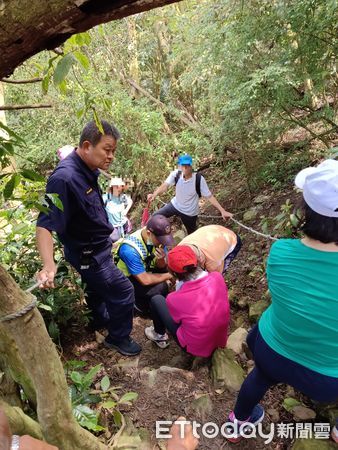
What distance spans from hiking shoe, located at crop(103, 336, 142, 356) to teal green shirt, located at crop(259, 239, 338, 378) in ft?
5.35

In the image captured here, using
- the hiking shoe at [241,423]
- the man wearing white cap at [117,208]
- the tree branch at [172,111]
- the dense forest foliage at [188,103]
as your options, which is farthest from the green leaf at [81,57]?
the tree branch at [172,111]

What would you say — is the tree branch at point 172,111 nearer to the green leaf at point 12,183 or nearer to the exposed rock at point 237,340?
the exposed rock at point 237,340

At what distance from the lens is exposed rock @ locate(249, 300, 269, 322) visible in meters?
3.40

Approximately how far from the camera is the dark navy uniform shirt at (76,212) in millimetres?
2397

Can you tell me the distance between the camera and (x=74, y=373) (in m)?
2.34

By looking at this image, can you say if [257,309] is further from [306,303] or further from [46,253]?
[46,253]

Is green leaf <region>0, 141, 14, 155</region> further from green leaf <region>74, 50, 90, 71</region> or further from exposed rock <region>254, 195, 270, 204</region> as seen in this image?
exposed rock <region>254, 195, 270, 204</region>

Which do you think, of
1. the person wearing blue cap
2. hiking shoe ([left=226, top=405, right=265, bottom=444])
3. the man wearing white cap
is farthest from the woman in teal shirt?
the man wearing white cap

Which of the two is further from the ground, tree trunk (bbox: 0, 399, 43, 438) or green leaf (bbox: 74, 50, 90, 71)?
green leaf (bbox: 74, 50, 90, 71)

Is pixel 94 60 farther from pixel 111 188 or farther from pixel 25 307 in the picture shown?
pixel 25 307

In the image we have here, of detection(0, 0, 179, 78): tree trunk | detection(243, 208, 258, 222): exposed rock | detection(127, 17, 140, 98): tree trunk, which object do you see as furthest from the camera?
detection(127, 17, 140, 98): tree trunk

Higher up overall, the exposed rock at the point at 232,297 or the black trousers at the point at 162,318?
the black trousers at the point at 162,318

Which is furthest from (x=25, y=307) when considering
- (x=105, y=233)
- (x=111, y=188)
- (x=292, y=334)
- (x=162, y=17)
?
(x=162, y=17)

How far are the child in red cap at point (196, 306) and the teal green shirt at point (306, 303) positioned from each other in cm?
97
